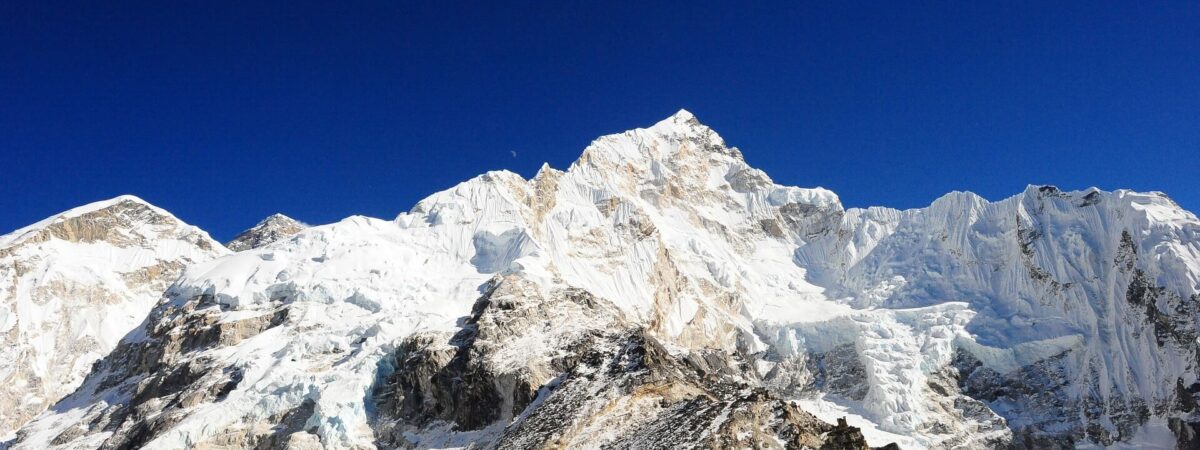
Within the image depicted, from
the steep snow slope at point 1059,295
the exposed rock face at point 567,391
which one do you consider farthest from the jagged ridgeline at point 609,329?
the steep snow slope at point 1059,295

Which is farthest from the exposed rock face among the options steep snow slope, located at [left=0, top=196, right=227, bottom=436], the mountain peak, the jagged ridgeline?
the mountain peak

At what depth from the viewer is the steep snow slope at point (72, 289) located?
495 ft

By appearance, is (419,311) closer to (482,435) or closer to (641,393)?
(482,435)

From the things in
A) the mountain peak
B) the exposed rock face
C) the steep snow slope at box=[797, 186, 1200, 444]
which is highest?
the mountain peak

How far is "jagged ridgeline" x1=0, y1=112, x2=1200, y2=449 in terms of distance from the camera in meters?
Result: 88.2

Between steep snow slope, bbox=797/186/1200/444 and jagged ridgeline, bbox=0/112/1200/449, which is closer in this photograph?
jagged ridgeline, bbox=0/112/1200/449

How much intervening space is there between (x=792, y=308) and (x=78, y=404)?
426 ft

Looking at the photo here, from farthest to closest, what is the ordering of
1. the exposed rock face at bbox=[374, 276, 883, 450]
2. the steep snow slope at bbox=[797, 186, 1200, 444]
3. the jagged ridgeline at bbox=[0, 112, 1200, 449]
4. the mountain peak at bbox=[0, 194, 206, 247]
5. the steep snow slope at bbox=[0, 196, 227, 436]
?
1. the mountain peak at bbox=[0, 194, 206, 247]
2. the steep snow slope at bbox=[0, 196, 227, 436]
3. the steep snow slope at bbox=[797, 186, 1200, 444]
4. the jagged ridgeline at bbox=[0, 112, 1200, 449]
5. the exposed rock face at bbox=[374, 276, 883, 450]

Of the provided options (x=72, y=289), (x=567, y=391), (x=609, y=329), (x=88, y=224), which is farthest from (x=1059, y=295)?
(x=88, y=224)

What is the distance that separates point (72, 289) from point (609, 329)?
5274 inches

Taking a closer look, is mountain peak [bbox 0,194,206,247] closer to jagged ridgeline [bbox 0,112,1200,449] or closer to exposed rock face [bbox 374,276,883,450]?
jagged ridgeline [bbox 0,112,1200,449]

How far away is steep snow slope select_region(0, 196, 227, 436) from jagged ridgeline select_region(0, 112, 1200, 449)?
2.14ft

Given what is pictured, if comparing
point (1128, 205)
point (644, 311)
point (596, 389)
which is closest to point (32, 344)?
point (644, 311)

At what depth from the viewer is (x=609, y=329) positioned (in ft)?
332
